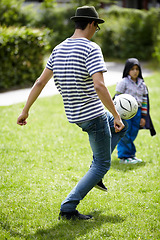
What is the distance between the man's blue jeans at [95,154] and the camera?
3513mm

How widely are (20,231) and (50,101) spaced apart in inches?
262

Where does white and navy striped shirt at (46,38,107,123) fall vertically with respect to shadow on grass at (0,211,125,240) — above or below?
above

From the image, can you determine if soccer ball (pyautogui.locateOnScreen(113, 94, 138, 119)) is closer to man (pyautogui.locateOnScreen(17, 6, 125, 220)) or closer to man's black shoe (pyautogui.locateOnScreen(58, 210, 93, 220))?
man (pyautogui.locateOnScreen(17, 6, 125, 220))

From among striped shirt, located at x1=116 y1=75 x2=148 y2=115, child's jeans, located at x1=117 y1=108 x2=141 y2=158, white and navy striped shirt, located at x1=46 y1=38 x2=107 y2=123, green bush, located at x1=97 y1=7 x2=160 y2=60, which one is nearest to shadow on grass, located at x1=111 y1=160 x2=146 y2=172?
child's jeans, located at x1=117 y1=108 x2=141 y2=158

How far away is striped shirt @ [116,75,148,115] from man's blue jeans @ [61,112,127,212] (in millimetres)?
2022

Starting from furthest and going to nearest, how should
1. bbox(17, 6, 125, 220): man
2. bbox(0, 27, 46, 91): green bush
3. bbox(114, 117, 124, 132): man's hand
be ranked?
1. bbox(0, 27, 46, 91): green bush
2. bbox(114, 117, 124, 132): man's hand
3. bbox(17, 6, 125, 220): man

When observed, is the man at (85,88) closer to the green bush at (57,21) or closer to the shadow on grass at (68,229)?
the shadow on grass at (68,229)

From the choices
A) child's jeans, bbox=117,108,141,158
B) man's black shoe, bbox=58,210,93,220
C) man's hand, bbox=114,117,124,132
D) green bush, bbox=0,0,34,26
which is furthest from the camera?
green bush, bbox=0,0,34,26

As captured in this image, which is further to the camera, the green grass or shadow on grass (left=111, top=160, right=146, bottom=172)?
shadow on grass (left=111, top=160, right=146, bottom=172)

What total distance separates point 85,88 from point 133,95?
89.4 inches

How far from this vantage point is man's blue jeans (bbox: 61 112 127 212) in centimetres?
351

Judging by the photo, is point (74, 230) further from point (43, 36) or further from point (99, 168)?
point (43, 36)

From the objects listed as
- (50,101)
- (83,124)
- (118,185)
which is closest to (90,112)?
(83,124)

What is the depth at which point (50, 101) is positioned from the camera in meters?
9.95
